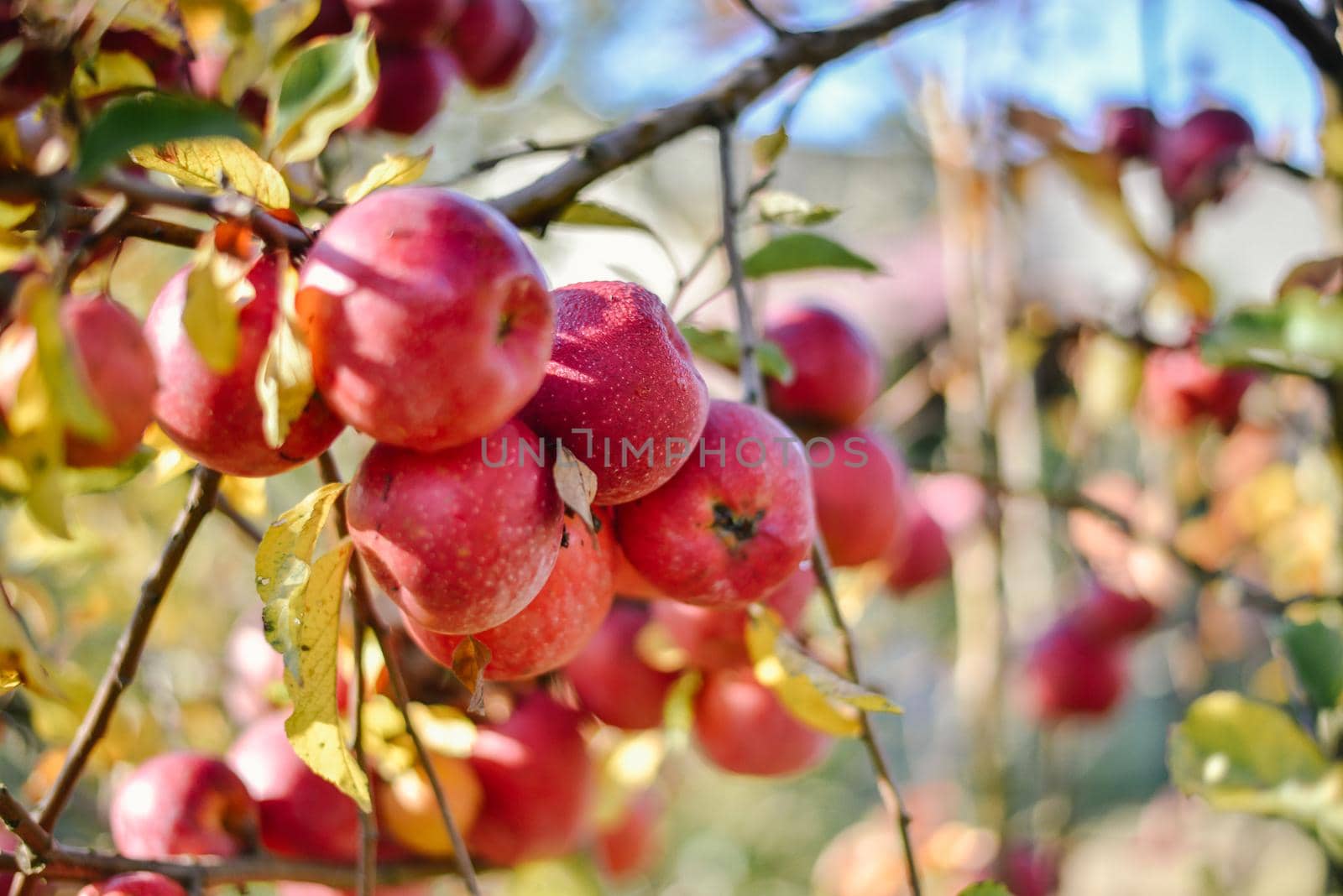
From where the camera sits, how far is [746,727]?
2.72 ft

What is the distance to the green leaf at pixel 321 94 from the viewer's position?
424 mm

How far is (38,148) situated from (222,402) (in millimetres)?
369

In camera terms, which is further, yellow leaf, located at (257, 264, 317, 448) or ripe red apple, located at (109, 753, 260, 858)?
ripe red apple, located at (109, 753, 260, 858)

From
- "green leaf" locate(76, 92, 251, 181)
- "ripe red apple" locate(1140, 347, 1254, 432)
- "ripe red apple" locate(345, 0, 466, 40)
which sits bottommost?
"ripe red apple" locate(1140, 347, 1254, 432)

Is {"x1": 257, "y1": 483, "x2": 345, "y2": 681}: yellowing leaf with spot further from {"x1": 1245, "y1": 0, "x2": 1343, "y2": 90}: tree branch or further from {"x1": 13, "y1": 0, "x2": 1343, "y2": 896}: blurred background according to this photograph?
{"x1": 1245, "y1": 0, "x2": 1343, "y2": 90}: tree branch

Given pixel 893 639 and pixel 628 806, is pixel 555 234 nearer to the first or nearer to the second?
pixel 628 806

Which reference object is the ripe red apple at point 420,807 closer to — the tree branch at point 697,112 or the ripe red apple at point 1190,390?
the tree branch at point 697,112

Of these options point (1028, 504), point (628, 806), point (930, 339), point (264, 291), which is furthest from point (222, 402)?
point (930, 339)

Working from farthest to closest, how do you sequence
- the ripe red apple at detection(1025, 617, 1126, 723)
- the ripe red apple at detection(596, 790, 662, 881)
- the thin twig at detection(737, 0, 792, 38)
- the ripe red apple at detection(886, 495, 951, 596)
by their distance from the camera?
the ripe red apple at detection(1025, 617, 1126, 723) < the ripe red apple at detection(886, 495, 951, 596) < the ripe red apple at detection(596, 790, 662, 881) < the thin twig at detection(737, 0, 792, 38)

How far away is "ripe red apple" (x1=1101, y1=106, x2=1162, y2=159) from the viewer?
1.12 m

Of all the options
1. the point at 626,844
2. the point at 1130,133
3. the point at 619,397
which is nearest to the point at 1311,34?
the point at 1130,133

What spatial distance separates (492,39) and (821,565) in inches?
24.7

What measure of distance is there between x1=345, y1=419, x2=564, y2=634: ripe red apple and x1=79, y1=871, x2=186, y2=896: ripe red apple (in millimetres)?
224

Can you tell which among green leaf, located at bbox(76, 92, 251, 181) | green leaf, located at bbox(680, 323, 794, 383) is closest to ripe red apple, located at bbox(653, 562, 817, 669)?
green leaf, located at bbox(680, 323, 794, 383)
